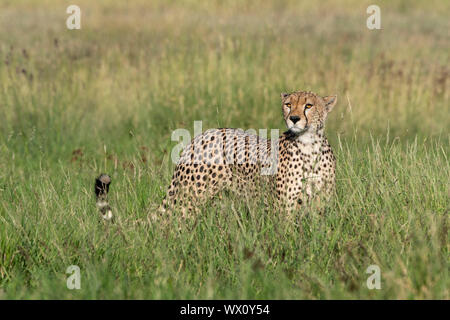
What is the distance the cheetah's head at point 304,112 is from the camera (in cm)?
343

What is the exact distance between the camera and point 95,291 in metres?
2.73

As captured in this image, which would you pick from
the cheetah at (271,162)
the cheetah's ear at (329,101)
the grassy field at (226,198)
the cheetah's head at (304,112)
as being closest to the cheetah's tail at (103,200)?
the grassy field at (226,198)

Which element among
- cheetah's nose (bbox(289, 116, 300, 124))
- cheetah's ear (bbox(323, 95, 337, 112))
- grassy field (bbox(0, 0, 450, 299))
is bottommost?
grassy field (bbox(0, 0, 450, 299))

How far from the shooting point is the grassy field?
289cm

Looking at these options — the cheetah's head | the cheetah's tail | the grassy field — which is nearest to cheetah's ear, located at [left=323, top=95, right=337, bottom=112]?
the cheetah's head

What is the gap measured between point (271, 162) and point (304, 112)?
0.40 metres

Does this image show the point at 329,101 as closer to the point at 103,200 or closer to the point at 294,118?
the point at 294,118

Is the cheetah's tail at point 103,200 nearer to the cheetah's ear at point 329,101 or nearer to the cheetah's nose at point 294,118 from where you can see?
the cheetah's nose at point 294,118

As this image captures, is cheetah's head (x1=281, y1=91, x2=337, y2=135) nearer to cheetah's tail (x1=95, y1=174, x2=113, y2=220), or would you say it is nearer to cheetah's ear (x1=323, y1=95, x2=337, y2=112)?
cheetah's ear (x1=323, y1=95, x2=337, y2=112)

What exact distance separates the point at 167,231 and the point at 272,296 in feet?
2.50

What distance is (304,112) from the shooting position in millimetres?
3465

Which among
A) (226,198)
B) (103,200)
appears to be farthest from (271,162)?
(103,200)

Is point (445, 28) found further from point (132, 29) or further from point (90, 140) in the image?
point (90, 140)
